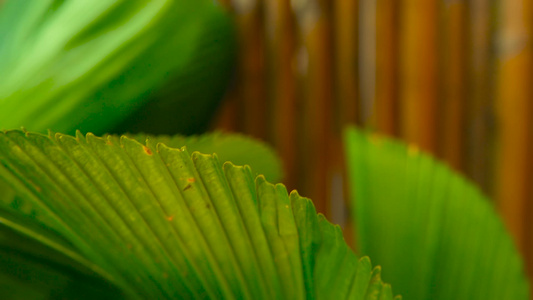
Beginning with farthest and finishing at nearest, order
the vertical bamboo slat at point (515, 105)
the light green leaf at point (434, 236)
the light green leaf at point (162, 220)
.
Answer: the vertical bamboo slat at point (515, 105) < the light green leaf at point (434, 236) < the light green leaf at point (162, 220)

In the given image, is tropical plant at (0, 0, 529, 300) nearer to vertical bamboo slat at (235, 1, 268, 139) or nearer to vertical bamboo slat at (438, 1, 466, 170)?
vertical bamboo slat at (235, 1, 268, 139)

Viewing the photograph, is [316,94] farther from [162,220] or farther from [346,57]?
[162,220]

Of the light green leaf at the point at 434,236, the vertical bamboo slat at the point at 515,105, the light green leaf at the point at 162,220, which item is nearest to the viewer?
the light green leaf at the point at 162,220

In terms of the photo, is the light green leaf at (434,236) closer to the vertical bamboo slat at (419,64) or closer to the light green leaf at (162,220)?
the light green leaf at (162,220)

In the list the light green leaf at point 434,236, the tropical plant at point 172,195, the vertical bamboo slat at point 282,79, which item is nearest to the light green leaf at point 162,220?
the tropical plant at point 172,195

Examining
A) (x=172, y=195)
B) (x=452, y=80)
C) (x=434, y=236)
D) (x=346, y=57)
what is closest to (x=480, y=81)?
(x=452, y=80)

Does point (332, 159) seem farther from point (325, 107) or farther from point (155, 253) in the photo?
point (155, 253)

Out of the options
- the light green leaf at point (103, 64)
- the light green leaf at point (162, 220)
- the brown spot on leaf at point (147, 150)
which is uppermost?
the light green leaf at point (103, 64)
